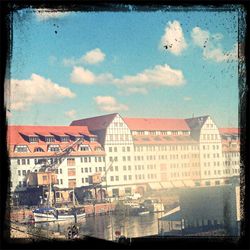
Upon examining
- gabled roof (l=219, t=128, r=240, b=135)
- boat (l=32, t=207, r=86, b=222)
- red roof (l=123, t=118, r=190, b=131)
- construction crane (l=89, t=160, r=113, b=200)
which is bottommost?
boat (l=32, t=207, r=86, b=222)

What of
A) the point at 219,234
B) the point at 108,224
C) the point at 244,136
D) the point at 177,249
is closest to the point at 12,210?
the point at 108,224

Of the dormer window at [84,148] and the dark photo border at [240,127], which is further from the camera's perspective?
the dormer window at [84,148]

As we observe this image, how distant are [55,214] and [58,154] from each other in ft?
0.68

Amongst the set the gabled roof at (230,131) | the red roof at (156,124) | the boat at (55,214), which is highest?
the red roof at (156,124)

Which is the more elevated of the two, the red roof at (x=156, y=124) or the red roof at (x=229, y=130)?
the red roof at (x=156, y=124)

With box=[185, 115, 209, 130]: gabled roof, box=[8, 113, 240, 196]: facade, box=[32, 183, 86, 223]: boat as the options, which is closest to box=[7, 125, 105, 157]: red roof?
box=[8, 113, 240, 196]: facade

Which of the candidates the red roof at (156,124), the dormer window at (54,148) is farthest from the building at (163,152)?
the dormer window at (54,148)

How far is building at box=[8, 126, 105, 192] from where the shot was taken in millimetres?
1296

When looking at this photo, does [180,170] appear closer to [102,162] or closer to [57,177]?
[102,162]

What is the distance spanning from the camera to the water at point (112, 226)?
1.29 m

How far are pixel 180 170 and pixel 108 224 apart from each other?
0.32 meters

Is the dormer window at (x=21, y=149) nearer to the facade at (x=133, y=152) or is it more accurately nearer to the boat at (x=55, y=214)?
Result: the facade at (x=133, y=152)

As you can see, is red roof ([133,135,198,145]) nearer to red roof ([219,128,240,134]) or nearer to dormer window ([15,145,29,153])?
red roof ([219,128,240,134])

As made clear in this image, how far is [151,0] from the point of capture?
4.22ft
